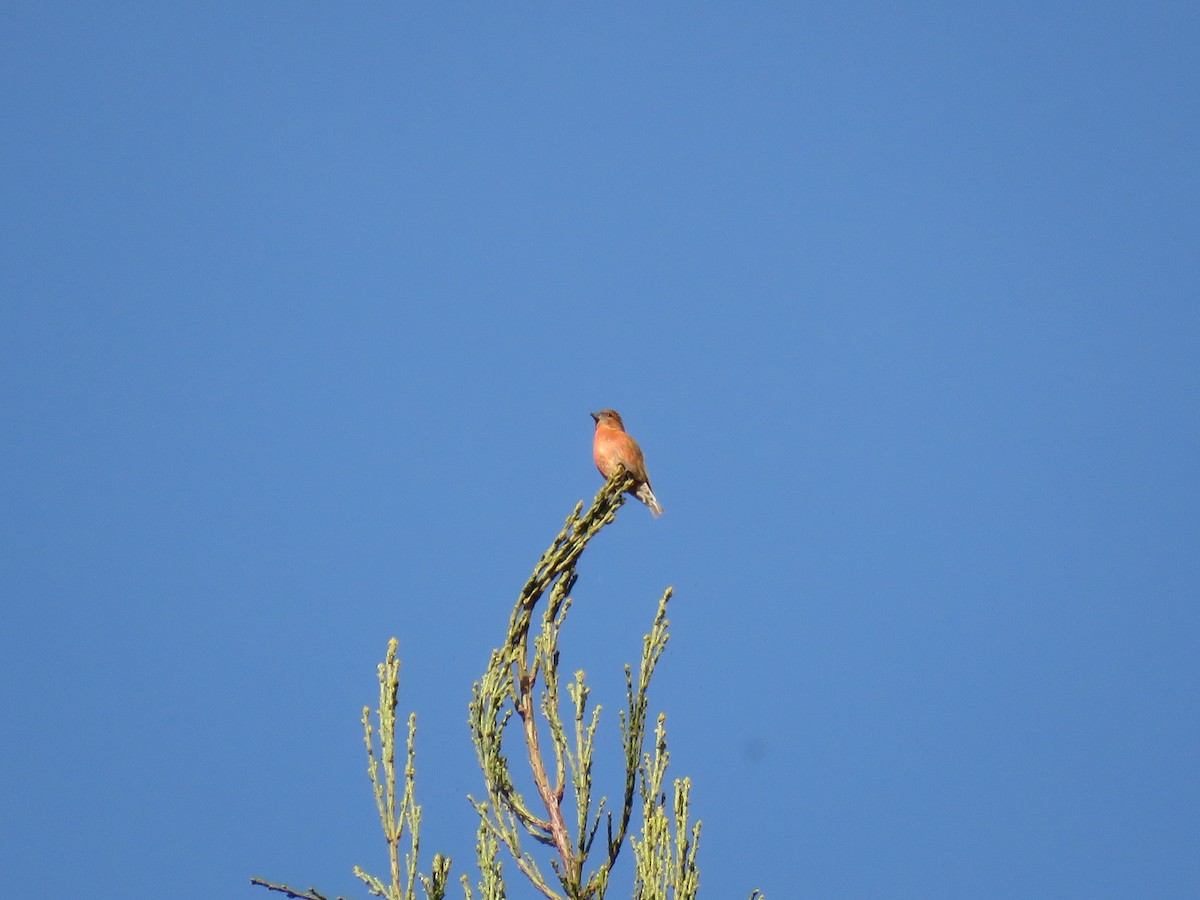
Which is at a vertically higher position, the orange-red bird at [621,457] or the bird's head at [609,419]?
the bird's head at [609,419]

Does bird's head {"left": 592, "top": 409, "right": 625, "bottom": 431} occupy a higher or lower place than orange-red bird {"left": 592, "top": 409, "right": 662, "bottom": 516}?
higher

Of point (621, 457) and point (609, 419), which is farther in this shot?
point (609, 419)

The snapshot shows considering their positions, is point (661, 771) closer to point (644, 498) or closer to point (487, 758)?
point (487, 758)

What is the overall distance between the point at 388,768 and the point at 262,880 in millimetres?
560

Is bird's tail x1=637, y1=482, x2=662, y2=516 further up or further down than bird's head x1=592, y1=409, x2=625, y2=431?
further down

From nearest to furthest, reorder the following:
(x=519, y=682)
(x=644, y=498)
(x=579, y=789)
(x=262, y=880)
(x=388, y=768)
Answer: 1. (x=262, y=880)
2. (x=388, y=768)
3. (x=579, y=789)
4. (x=519, y=682)
5. (x=644, y=498)

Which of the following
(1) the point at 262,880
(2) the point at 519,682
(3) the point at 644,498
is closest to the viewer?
(1) the point at 262,880

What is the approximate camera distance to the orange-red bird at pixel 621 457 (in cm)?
1000

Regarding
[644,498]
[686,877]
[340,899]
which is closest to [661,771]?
[686,877]

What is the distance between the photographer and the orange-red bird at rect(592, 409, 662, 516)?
10000 millimetres

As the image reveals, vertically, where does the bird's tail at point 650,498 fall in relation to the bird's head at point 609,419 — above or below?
below

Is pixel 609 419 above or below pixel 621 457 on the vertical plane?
above

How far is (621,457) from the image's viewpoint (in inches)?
394

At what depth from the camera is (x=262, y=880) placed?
13.6 ft
